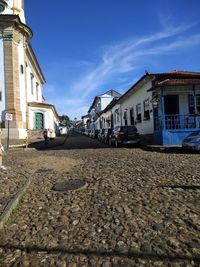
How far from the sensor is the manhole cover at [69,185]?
283 inches

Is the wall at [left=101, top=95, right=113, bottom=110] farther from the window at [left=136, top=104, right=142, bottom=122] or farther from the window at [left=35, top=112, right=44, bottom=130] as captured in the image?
the window at [left=136, top=104, right=142, bottom=122]

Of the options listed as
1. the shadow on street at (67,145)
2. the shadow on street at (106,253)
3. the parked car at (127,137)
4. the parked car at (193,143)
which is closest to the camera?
the shadow on street at (106,253)

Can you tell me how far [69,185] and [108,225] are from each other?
122 inches

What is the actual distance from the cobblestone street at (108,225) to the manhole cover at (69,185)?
7.5 inches

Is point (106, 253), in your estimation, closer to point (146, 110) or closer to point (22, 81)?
point (146, 110)

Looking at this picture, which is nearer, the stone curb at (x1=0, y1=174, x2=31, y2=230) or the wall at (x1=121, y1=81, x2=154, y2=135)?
Answer: the stone curb at (x1=0, y1=174, x2=31, y2=230)

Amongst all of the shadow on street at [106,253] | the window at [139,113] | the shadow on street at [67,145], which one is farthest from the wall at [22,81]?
the shadow on street at [106,253]

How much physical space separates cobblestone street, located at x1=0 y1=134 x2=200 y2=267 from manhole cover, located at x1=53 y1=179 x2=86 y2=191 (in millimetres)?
191

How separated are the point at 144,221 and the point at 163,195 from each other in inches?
64.0

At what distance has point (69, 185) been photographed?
752 centimetres

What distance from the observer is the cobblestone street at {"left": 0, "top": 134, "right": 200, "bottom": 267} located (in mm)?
3543

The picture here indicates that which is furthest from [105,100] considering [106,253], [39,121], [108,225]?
[106,253]

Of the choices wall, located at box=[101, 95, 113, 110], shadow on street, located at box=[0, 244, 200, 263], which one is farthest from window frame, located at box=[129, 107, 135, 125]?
wall, located at box=[101, 95, 113, 110]

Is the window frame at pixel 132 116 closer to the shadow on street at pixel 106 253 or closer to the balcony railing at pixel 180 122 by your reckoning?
the balcony railing at pixel 180 122
